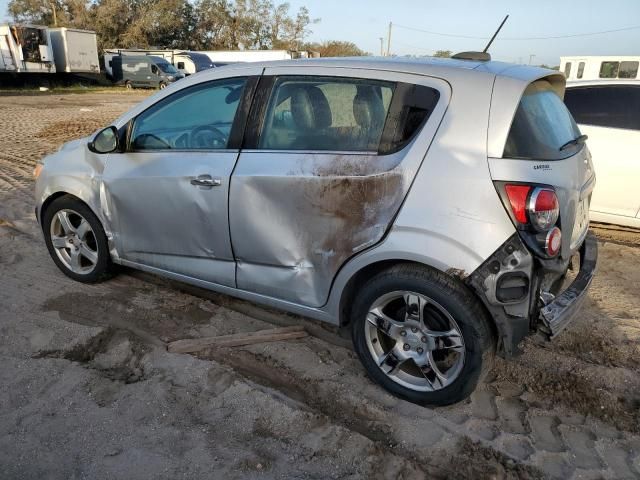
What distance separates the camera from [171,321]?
367cm

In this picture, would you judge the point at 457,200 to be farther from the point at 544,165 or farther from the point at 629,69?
the point at 629,69

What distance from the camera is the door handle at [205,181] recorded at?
10.3 feet

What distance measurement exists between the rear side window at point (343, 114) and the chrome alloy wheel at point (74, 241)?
1904 mm

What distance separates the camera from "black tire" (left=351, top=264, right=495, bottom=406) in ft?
8.25

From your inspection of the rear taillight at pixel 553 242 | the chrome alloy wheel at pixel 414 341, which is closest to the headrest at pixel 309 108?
the chrome alloy wheel at pixel 414 341

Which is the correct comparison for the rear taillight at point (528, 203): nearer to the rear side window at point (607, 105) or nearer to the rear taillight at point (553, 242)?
the rear taillight at point (553, 242)

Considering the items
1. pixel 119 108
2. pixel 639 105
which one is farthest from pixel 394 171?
pixel 119 108

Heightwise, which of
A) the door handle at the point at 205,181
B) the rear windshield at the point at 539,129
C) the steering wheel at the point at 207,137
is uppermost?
the rear windshield at the point at 539,129

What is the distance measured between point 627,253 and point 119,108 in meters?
18.6

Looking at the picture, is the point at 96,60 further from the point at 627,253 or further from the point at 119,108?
the point at 627,253

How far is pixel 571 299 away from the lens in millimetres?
2736

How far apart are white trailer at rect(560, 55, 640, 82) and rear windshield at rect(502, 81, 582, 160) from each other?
1285 cm

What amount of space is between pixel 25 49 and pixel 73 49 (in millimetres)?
4224

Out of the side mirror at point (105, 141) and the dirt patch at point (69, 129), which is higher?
the side mirror at point (105, 141)
